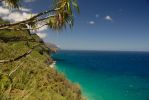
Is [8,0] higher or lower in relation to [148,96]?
higher

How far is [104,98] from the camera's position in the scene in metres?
29.7

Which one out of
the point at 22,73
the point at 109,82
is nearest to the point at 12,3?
the point at 22,73

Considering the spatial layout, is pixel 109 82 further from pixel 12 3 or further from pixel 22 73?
pixel 12 3

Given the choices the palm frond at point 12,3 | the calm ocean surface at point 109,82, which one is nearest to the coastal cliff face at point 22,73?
the palm frond at point 12,3

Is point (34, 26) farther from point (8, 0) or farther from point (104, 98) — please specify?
point (104, 98)

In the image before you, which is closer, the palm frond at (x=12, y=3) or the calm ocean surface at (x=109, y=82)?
the palm frond at (x=12, y=3)

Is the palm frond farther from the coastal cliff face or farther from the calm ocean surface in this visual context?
the calm ocean surface

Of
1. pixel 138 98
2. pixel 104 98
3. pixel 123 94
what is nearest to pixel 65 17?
pixel 104 98

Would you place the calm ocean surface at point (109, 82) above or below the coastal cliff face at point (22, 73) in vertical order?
below

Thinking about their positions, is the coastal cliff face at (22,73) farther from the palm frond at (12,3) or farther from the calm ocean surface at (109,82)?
the calm ocean surface at (109,82)

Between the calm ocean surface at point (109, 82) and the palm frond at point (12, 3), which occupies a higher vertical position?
the palm frond at point (12, 3)

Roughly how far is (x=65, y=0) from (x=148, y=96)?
3166 centimetres

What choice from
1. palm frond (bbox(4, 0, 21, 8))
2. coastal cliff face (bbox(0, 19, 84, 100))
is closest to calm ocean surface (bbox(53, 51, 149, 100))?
coastal cliff face (bbox(0, 19, 84, 100))

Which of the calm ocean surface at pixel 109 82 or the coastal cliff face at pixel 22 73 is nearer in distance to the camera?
the coastal cliff face at pixel 22 73
